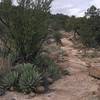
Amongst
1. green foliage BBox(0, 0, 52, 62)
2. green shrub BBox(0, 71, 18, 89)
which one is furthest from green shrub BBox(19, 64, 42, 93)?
green foliage BBox(0, 0, 52, 62)

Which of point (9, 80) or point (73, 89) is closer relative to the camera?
point (9, 80)

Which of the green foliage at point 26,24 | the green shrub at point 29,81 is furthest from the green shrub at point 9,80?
the green foliage at point 26,24

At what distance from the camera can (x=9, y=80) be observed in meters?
8.85

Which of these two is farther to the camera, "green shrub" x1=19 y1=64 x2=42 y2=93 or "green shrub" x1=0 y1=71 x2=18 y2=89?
"green shrub" x1=0 y1=71 x2=18 y2=89

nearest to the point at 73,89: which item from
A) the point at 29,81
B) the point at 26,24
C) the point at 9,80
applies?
the point at 29,81

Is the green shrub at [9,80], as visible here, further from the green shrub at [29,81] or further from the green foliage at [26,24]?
the green foliage at [26,24]

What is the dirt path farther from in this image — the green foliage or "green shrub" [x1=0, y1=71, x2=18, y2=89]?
the green foliage

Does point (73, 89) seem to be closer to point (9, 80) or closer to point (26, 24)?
point (9, 80)

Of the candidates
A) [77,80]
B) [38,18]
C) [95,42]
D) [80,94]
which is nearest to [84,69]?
[77,80]

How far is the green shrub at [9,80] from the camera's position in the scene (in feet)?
29.0

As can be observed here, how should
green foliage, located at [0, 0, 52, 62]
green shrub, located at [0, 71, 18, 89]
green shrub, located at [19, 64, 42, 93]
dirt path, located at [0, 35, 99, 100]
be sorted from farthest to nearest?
green foliage, located at [0, 0, 52, 62]
green shrub, located at [0, 71, 18, 89]
green shrub, located at [19, 64, 42, 93]
dirt path, located at [0, 35, 99, 100]

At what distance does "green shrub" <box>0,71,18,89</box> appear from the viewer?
8.85 meters

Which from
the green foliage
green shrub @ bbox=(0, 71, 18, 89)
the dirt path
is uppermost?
the green foliage

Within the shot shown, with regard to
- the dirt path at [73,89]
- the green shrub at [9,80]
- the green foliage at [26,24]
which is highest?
the green foliage at [26,24]
